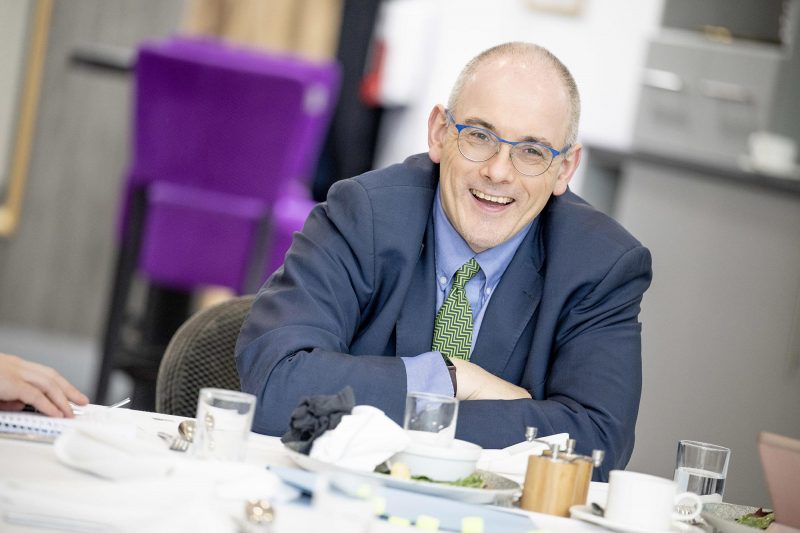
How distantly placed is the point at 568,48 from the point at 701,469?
16.8ft

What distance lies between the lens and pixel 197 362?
1882 mm

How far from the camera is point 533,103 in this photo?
193 centimetres

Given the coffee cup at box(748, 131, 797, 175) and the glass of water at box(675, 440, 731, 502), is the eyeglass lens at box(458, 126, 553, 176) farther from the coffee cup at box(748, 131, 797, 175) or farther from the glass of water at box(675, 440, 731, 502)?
the coffee cup at box(748, 131, 797, 175)

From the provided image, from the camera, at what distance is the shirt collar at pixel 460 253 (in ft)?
6.59

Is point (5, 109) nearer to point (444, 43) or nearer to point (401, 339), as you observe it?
point (444, 43)

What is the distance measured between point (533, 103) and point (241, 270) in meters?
2.03

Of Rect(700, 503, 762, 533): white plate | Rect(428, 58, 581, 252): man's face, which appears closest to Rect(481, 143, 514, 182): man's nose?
Rect(428, 58, 581, 252): man's face

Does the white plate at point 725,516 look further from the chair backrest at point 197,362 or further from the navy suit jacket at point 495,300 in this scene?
the chair backrest at point 197,362

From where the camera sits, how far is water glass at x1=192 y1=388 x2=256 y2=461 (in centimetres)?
117

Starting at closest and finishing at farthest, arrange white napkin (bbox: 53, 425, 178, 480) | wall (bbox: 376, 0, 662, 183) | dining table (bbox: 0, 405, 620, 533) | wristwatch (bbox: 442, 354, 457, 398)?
dining table (bbox: 0, 405, 620, 533) < white napkin (bbox: 53, 425, 178, 480) < wristwatch (bbox: 442, 354, 457, 398) < wall (bbox: 376, 0, 662, 183)

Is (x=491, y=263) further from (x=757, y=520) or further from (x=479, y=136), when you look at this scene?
(x=757, y=520)

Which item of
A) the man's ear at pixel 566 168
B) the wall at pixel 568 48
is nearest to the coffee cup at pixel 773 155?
the wall at pixel 568 48

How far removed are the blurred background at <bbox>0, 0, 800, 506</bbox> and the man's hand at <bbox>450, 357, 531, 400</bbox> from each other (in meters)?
2.01

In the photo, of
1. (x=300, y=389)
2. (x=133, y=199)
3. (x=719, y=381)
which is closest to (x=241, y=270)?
(x=133, y=199)
